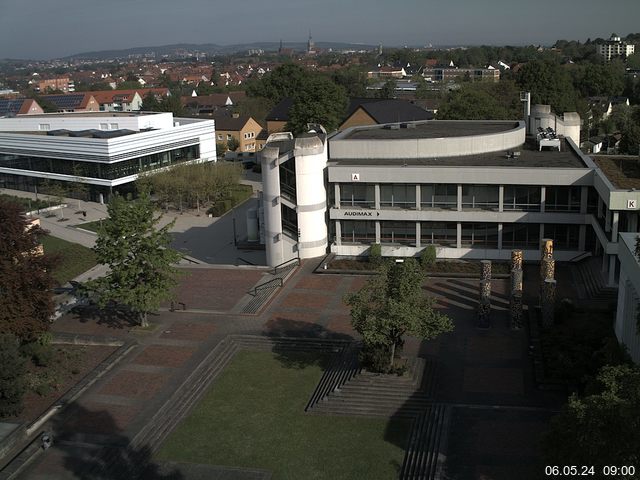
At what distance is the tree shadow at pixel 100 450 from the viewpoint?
2275cm

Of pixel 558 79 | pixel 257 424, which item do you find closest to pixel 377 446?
pixel 257 424

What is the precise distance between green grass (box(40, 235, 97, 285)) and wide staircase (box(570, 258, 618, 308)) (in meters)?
29.3

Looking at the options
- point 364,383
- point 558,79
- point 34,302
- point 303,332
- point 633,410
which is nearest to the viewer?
point 633,410

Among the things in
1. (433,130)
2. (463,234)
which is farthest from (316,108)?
(463,234)

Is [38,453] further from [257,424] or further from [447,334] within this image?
[447,334]

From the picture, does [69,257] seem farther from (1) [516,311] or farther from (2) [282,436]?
(1) [516,311]

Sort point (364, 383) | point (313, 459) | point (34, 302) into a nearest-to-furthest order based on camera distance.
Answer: point (313, 459), point (364, 383), point (34, 302)

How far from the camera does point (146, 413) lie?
25922 mm

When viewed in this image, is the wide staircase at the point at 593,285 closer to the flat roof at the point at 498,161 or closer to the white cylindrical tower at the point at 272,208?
the flat roof at the point at 498,161

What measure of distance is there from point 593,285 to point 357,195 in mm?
14308

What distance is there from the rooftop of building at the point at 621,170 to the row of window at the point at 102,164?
41.1m

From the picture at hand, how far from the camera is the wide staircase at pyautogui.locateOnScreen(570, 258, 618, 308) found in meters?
34.8

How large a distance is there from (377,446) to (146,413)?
8.49m

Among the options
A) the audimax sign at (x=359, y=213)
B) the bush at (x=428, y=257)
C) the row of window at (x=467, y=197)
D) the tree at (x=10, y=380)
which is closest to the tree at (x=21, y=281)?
the tree at (x=10, y=380)
